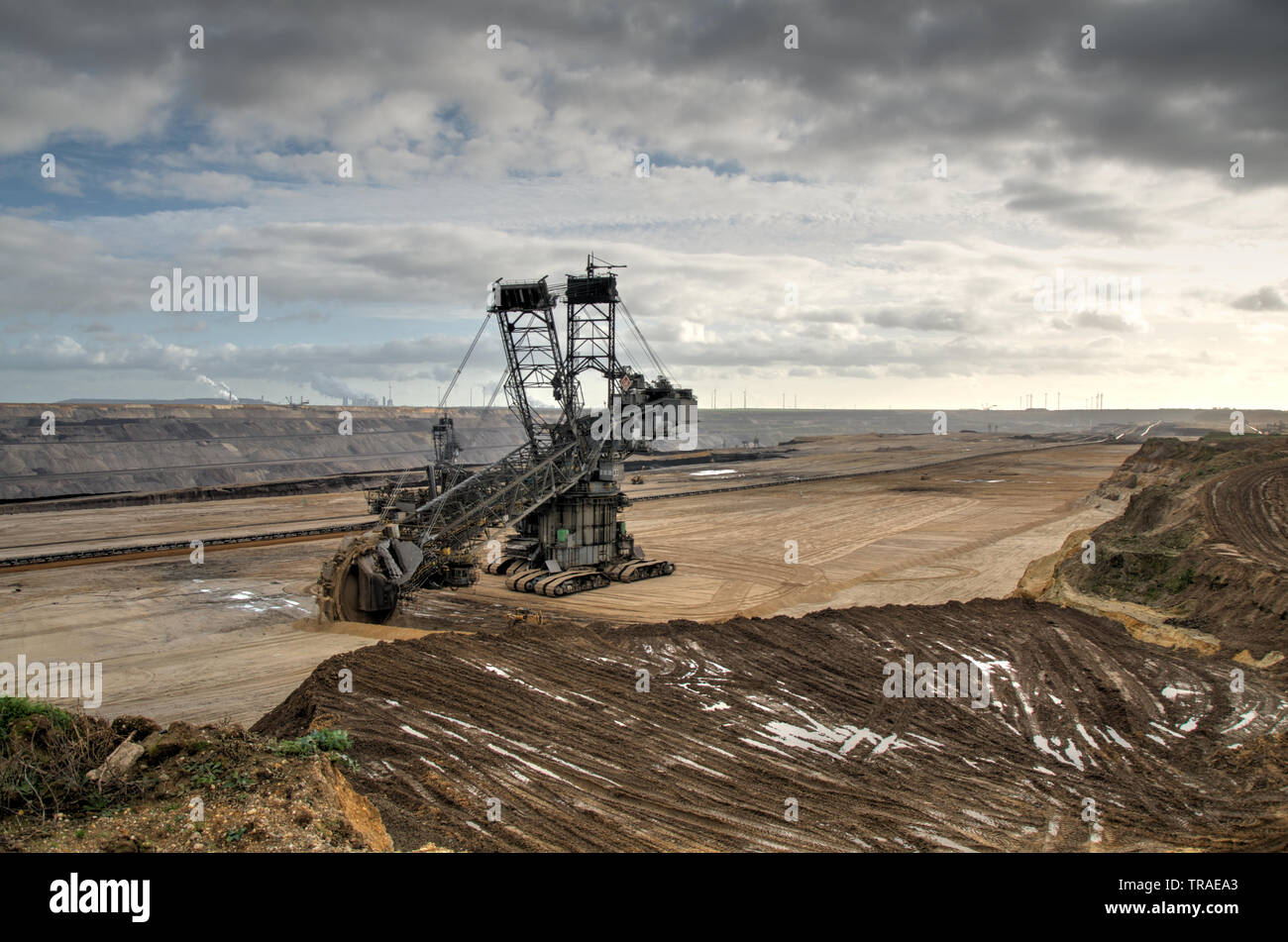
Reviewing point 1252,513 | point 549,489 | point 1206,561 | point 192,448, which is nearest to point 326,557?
point 549,489

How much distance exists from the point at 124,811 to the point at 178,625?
23.5m

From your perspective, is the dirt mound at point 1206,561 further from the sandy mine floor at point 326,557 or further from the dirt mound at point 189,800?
the dirt mound at point 189,800

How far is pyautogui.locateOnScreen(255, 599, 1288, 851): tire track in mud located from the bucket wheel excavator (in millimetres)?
11147

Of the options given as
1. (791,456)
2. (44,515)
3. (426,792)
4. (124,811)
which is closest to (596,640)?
(426,792)

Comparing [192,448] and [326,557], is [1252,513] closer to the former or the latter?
[326,557]

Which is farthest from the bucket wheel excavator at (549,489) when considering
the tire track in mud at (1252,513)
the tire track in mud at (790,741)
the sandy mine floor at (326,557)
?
the tire track in mud at (1252,513)

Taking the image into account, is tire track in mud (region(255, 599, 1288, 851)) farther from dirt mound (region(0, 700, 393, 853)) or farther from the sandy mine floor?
the sandy mine floor

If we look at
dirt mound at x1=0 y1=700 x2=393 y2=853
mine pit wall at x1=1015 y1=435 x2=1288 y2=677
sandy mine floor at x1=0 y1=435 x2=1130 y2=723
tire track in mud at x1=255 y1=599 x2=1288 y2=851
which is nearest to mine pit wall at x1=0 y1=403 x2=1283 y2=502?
sandy mine floor at x1=0 y1=435 x2=1130 y2=723

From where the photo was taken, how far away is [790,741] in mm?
14781

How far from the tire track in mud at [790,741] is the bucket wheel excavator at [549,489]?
36.6 ft

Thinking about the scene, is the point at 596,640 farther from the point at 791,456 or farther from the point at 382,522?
the point at 791,456

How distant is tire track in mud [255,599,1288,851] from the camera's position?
11.2 metres
